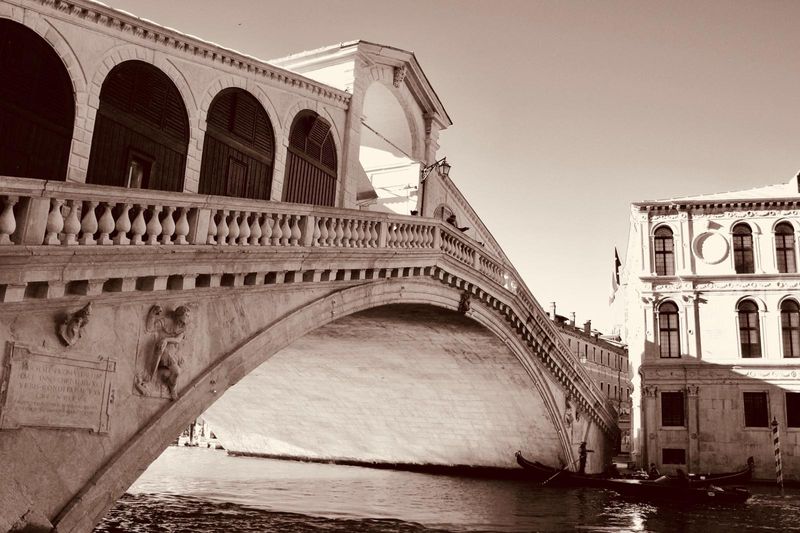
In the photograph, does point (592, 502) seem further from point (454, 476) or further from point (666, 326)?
point (666, 326)

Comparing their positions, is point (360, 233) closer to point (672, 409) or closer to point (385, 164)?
point (385, 164)

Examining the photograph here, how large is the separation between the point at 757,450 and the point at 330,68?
18228mm

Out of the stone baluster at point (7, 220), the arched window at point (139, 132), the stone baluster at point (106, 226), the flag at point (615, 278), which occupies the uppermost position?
the flag at point (615, 278)

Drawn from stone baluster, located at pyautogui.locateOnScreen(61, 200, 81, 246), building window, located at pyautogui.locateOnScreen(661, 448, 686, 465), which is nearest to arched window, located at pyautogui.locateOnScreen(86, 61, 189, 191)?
stone baluster, located at pyautogui.locateOnScreen(61, 200, 81, 246)

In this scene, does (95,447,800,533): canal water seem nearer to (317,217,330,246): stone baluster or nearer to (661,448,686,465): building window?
(661,448,686,465): building window

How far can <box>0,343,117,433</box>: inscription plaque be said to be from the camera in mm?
6152

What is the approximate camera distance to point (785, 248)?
955 inches

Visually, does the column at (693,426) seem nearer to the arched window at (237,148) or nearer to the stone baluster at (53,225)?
the arched window at (237,148)

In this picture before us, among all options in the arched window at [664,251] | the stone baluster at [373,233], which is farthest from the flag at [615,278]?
the stone baluster at [373,233]

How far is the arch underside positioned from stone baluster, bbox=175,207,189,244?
7082 millimetres

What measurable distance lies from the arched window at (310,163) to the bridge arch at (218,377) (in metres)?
2.10

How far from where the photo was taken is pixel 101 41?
855 centimetres

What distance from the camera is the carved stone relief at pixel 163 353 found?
24.4ft

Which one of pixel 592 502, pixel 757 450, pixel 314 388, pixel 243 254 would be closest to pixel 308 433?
pixel 314 388
